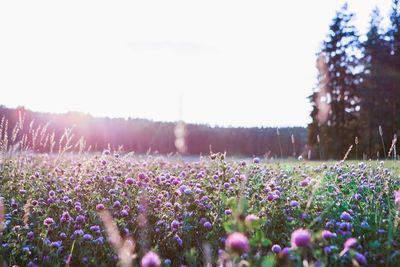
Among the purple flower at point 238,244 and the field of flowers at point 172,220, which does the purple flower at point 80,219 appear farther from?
the purple flower at point 238,244

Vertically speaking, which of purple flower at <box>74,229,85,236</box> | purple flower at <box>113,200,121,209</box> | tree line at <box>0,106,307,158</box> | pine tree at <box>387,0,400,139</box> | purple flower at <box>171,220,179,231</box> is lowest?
purple flower at <box>74,229,85,236</box>

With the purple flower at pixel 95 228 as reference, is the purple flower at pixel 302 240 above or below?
above

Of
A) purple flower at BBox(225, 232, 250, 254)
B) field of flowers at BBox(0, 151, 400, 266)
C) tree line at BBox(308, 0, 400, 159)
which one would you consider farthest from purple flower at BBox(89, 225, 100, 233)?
tree line at BBox(308, 0, 400, 159)

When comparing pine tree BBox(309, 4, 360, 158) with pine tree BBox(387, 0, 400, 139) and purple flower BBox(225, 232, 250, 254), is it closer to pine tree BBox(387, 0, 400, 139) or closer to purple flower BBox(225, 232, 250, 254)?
pine tree BBox(387, 0, 400, 139)

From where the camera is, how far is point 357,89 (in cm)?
3231

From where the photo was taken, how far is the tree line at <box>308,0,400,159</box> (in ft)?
102

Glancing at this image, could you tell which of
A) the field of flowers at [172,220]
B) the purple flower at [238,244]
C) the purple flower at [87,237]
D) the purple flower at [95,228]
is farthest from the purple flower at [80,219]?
the purple flower at [238,244]

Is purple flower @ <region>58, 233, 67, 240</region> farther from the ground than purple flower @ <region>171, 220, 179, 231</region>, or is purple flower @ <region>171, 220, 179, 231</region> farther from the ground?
purple flower @ <region>171, 220, 179, 231</region>

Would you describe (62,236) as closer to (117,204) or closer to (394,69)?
(117,204)

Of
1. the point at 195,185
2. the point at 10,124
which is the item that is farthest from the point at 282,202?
the point at 10,124

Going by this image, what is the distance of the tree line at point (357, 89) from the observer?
31.0 m

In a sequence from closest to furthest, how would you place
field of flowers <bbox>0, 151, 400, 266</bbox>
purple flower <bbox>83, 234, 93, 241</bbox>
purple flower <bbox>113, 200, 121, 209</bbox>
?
field of flowers <bbox>0, 151, 400, 266</bbox> < purple flower <bbox>83, 234, 93, 241</bbox> < purple flower <bbox>113, 200, 121, 209</bbox>

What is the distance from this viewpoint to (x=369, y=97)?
1244 inches

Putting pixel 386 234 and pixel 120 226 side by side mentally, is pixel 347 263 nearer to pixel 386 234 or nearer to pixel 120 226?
pixel 386 234
